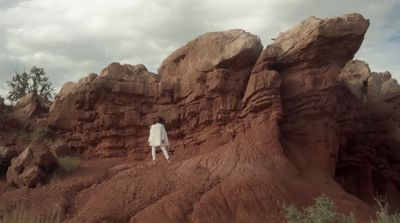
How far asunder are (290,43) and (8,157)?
9.44 metres

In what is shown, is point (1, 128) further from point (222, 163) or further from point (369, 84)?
point (369, 84)

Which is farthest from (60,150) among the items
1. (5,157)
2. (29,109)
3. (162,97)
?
(162,97)

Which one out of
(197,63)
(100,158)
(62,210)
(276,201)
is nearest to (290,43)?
(197,63)

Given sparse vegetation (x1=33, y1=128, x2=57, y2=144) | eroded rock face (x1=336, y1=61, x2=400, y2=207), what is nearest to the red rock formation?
sparse vegetation (x1=33, y1=128, x2=57, y2=144)

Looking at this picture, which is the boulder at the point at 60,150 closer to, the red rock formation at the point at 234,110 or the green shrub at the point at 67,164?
the green shrub at the point at 67,164

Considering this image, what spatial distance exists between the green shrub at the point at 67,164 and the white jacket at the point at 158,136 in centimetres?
234

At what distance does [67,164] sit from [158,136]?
275 centimetres

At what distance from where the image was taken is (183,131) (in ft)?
59.4

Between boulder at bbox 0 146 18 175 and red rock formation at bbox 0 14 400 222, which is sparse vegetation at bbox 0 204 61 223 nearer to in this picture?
red rock formation at bbox 0 14 400 222

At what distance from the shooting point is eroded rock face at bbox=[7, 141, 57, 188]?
15430 mm

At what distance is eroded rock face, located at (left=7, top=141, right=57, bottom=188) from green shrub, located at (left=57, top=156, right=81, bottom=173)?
11.2 inches

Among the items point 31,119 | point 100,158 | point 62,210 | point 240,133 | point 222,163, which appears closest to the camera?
point 62,210

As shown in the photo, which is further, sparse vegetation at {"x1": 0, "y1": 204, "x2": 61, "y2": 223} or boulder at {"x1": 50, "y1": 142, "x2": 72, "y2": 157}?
boulder at {"x1": 50, "y1": 142, "x2": 72, "y2": 157}

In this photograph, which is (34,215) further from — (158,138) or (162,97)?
(162,97)
